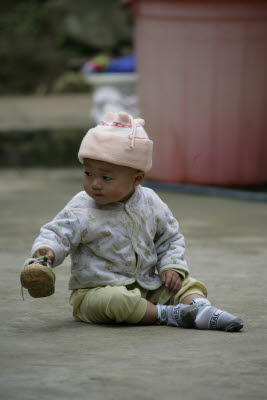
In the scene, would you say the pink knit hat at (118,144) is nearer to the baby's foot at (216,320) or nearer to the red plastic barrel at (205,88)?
the baby's foot at (216,320)

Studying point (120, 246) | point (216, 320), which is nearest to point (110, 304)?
point (120, 246)

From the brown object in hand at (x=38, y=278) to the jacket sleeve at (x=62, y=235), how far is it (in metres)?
0.16

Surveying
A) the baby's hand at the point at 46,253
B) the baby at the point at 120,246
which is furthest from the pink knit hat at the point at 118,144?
the baby's hand at the point at 46,253

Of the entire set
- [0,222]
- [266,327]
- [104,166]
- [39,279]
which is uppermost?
[104,166]

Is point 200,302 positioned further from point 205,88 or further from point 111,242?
point 205,88

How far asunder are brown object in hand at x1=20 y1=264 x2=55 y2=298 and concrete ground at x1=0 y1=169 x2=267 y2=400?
0.16 m

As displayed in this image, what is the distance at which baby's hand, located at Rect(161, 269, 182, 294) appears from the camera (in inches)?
120

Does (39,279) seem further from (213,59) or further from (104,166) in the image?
(213,59)

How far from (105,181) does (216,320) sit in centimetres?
62

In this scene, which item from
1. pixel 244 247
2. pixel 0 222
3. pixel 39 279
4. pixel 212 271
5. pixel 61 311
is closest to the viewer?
pixel 39 279

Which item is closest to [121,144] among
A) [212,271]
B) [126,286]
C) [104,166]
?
[104,166]

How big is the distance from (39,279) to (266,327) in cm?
79

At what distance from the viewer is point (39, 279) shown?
274 centimetres

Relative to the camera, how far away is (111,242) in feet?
9.98
